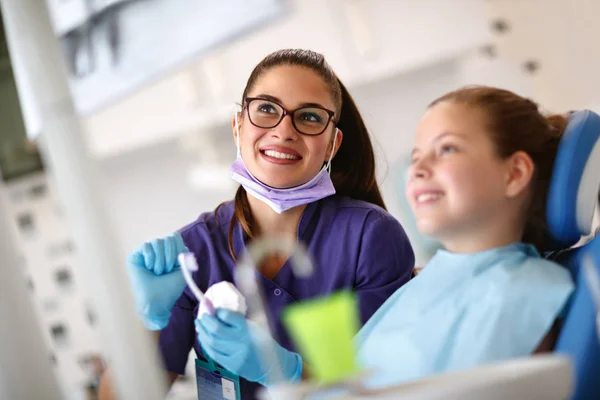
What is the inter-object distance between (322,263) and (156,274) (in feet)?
1.01

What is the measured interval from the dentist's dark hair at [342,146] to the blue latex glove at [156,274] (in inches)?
4.3

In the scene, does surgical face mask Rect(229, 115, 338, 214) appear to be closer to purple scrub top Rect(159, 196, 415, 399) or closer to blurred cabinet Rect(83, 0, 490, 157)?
purple scrub top Rect(159, 196, 415, 399)

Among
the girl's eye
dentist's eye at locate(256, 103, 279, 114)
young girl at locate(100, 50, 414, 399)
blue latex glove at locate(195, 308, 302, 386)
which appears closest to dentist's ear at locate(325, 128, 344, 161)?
young girl at locate(100, 50, 414, 399)

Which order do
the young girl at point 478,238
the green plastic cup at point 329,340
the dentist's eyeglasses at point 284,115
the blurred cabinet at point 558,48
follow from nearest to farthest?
the green plastic cup at point 329,340 < the young girl at point 478,238 < the dentist's eyeglasses at point 284,115 < the blurred cabinet at point 558,48

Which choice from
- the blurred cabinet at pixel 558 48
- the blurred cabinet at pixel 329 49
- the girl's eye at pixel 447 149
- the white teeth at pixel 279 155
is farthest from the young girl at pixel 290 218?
the blurred cabinet at pixel 558 48

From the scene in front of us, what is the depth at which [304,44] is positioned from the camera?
1.19m

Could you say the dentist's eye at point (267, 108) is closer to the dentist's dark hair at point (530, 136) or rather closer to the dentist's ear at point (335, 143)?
the dentist's ear at point (335, 143)

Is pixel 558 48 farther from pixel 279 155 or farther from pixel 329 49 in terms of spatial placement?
pixel 279 155

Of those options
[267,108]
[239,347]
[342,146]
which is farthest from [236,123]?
[239,347]

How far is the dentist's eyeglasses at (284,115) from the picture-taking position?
106 cm

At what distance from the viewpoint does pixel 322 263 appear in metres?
1.11

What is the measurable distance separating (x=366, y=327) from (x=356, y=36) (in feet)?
2.15

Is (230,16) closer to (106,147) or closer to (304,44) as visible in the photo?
(304,44)

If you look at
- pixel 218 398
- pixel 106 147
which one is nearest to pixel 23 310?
pixel 218 398
